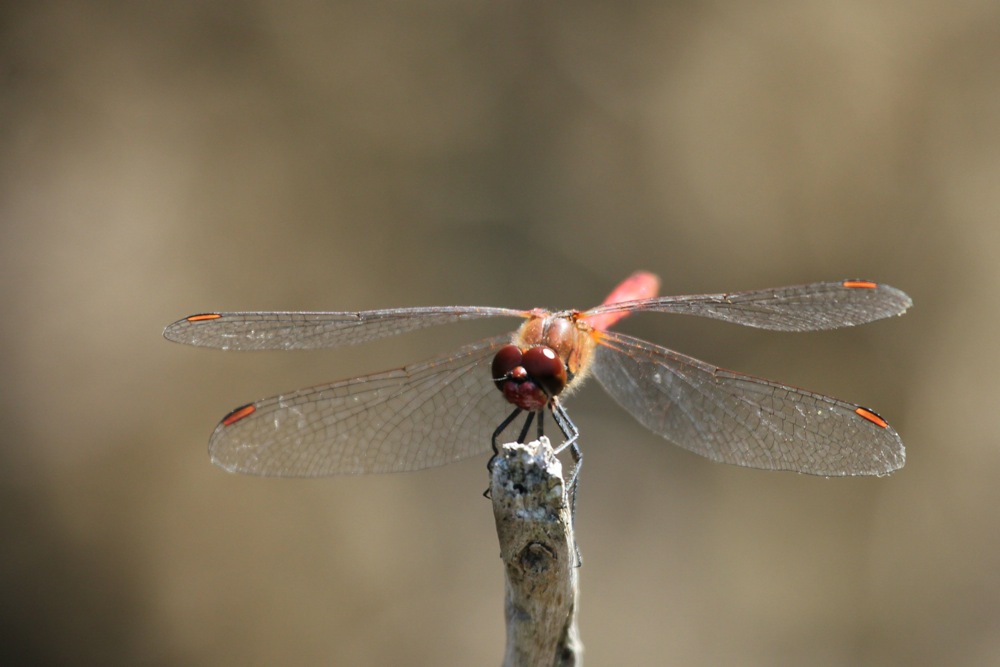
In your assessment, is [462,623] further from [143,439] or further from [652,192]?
[652,192]

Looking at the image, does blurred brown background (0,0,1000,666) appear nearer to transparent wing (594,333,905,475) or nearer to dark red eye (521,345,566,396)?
transparent wing (594,333,905,475)

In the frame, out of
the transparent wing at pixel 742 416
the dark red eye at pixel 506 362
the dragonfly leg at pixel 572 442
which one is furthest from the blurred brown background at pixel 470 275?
the dark red eye at pixel 506 362

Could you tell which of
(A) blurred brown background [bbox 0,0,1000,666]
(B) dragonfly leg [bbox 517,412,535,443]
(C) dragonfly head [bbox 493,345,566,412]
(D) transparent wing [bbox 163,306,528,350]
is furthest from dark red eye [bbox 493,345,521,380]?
(A) blurred brown background [bbox 0,0,1000,666]

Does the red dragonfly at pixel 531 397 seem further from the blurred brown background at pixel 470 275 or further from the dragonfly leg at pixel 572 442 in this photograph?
the blurred brown background at pixel 470 275

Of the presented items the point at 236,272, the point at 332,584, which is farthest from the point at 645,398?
the point at 236,272

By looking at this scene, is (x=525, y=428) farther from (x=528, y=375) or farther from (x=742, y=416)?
(x=742, y=416)

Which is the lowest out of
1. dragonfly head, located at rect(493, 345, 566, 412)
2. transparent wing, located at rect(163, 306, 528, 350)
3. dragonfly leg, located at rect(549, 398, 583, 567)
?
dragonfly leg, located at rect(549, 398, 583, 567)

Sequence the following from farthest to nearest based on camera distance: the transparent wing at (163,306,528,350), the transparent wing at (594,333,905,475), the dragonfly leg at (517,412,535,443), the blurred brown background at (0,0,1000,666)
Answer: the blurred brown background at (0,0,1000,666), the dragonfly leg at (517,412,535,443), the transparent wing at (163,306,528,350), the transparent wing at (594,333,905,475)
